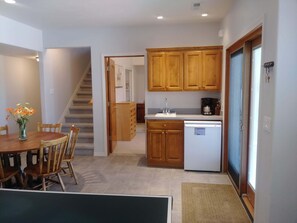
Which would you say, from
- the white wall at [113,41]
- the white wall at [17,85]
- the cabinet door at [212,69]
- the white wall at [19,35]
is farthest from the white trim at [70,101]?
the cabinet door at [212,69]

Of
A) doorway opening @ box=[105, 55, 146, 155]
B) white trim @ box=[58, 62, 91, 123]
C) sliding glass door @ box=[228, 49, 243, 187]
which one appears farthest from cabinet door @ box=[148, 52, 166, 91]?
white trim @ box=[58, 62, 91, 123]

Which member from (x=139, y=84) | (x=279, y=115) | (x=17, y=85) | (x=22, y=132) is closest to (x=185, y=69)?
(x=279, y=115)

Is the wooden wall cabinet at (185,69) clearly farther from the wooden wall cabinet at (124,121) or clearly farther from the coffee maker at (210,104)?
the wooden wall cabinet at (124,121)

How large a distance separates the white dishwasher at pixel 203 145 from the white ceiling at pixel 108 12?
6.09 ft

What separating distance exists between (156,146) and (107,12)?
2.46m

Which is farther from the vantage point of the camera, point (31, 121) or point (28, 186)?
point (31, 121)

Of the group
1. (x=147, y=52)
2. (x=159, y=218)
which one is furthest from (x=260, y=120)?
(x=147, y=52)

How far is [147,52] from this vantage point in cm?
456

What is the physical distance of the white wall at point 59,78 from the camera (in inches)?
211

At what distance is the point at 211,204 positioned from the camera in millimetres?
3053

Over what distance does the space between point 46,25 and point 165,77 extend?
254 centimetres

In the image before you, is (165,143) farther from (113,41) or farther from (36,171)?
(113,41)

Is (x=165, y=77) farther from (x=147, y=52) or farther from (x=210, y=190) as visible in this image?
(x=210, y=190)

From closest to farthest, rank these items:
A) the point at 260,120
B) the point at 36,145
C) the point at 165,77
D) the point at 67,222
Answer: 1. the point at 67,222
2. the point at 260,120
3. the point at 36,145
4. the point at 165,77
